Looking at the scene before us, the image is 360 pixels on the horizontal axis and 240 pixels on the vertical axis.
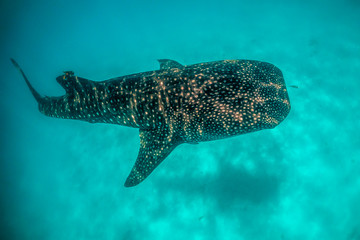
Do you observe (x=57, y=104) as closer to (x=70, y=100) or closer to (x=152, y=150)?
(x=70, y=100)

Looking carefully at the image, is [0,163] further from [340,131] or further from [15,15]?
[15,15]

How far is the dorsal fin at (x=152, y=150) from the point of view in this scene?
14.7 ft

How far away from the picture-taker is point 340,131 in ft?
32.8

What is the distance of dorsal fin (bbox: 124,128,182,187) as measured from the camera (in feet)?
14.7

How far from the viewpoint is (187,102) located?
159 inches

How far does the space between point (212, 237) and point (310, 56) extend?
15.1m

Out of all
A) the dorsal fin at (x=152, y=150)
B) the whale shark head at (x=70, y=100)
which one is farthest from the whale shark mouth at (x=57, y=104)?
the dorsal fin at (x=152, y=150)

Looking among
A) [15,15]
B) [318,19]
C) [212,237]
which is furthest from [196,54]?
[15,15]

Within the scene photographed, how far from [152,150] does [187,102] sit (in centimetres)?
149

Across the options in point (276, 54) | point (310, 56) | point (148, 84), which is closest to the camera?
point (148, 84)

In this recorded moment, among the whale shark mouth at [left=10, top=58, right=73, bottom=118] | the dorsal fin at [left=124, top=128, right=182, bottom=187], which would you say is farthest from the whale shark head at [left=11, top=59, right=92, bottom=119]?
the dorsal fin at [left=124, top=128, right=182, bottom=187]

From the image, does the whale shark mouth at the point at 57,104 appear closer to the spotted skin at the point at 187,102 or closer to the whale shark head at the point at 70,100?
the whale shark head at the point at 70,100

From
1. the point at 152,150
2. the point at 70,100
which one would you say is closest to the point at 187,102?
the point at 152,150

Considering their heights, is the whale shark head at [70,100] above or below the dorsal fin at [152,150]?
above
